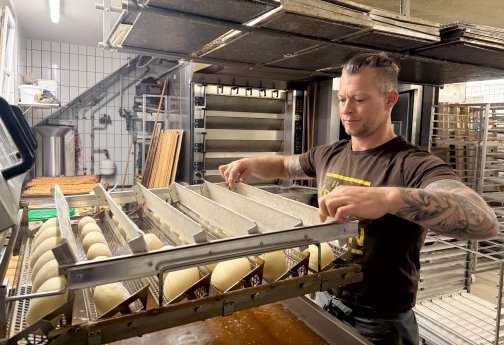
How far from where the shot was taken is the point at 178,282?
860mm

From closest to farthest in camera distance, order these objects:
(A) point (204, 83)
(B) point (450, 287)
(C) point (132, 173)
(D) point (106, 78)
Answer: (B) point (450, 287) → (A) point (204, 83) → (D) point (106, 78) → (C) point (132, 173)

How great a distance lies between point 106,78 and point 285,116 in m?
3.71

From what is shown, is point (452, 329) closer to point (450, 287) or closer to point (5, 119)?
point (450, 287)

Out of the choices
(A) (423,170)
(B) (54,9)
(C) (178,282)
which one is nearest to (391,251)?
(A) (423,170)

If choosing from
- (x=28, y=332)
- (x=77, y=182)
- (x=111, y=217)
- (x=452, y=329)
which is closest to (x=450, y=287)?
(x=452, y=329)

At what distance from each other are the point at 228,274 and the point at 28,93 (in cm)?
481

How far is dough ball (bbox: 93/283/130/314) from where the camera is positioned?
76 centimetres

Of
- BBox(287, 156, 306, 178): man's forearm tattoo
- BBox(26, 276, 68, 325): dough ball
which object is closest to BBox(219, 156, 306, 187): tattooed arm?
BBox(287, 156, 306, 178): man's forearm tattoo

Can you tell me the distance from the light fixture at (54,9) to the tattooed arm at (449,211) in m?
4.41

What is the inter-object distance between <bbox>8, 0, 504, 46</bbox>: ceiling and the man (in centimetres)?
194

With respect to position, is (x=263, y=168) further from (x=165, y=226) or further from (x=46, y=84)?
(x=46, y=84)

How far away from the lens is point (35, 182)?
466 cm

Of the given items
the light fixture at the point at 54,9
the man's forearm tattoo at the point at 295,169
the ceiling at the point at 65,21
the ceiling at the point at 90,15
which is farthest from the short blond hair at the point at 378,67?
the light fixture at the point at 54,9

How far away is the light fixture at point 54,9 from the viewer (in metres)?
3.96
